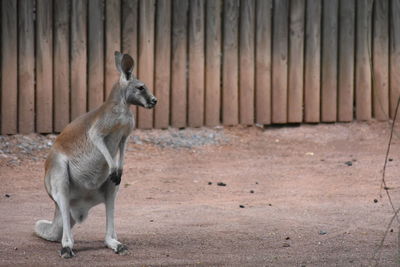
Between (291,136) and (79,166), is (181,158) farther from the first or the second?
(79,166)

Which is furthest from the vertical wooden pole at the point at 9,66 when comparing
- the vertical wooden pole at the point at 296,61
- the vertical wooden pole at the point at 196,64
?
the vertical wooden pole at the point at 296,61

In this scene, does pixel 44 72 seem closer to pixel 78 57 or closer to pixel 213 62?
pixel 78 57

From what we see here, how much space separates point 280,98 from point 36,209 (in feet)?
13.4

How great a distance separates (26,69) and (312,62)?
3.45m

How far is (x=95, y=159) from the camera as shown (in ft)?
22.3

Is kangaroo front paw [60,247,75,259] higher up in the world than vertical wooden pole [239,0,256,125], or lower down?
lower down

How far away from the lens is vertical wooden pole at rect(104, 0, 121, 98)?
10.8 metres

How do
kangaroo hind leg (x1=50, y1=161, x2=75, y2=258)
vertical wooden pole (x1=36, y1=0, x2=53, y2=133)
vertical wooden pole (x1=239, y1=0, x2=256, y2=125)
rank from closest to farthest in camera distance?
1. kangaroo hind leg (x1=50, y1=161, x2=75, y2=258)
2. vertical wooden pole (x1=36, y1=0, x2=53, y2=133)
3. vertical wooden pole (x1=239, y1=0, x2=256, y2=125)

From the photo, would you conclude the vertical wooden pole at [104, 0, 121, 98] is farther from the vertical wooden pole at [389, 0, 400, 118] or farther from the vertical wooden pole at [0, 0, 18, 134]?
the vertical wooden pole at [389, 0, 400, 118]

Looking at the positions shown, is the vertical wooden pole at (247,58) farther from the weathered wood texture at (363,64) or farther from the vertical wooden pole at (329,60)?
the weathered wood texture at (363,64)

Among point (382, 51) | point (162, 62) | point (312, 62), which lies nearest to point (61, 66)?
point (162, 62)

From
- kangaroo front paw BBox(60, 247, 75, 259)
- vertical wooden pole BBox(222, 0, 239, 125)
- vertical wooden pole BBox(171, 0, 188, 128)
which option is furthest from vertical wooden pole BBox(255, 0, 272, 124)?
kangaroo front paw BBox(60, 247, 75, 259)

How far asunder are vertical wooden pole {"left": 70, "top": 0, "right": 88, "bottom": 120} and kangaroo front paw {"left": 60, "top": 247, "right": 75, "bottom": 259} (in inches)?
176

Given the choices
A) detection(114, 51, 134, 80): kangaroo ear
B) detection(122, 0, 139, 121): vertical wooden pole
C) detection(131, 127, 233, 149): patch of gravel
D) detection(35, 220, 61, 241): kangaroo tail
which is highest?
detection(122, 0, 139, 121): vertical wooden pole
